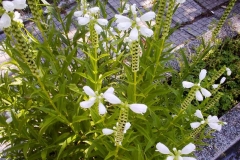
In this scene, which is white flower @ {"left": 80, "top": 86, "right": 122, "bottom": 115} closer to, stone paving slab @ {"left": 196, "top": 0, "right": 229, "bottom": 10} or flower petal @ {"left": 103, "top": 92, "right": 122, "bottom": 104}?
flower petal @ {"left": 103, "top": 92, "right": 122, "bottom": 104}

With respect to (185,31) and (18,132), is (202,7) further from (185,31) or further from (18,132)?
(18,132)

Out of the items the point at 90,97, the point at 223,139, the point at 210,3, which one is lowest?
the point at 223,139

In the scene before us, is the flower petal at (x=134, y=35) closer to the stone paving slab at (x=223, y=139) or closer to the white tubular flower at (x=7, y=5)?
the white tubular flower at (x=7, y=5)

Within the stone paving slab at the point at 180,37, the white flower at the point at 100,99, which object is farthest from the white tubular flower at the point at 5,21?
the stone paving slab at the point at 180,37

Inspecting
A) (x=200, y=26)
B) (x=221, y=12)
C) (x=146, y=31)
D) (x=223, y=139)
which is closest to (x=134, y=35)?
(x=146, y=31)

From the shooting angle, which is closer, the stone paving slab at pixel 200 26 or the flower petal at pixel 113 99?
the flower petal at pixel 113 99

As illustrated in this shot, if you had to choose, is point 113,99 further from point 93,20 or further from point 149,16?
point 93,20

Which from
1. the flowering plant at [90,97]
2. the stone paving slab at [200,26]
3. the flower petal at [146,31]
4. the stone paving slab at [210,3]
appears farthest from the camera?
the stone paving slab at [210,3]
